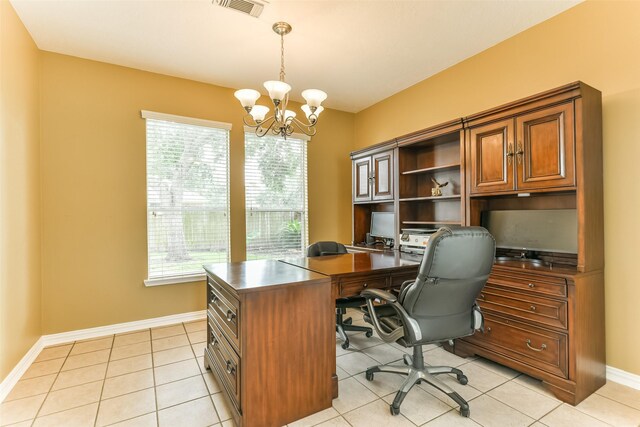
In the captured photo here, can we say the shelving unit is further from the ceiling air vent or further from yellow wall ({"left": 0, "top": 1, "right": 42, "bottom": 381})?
yellow wall ({"left": 0, "top": 1, "right": 42, "bottom": 381})

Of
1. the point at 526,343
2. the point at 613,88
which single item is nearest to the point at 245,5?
the point at 613,88

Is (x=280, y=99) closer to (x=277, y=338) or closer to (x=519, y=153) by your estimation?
(x=277, y=338)

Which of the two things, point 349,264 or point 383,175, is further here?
point 383,175

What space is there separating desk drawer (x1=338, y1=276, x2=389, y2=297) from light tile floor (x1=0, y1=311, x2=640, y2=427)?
28.3 inches

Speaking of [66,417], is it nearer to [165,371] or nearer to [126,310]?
[165,371]

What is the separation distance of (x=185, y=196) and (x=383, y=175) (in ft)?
8.04

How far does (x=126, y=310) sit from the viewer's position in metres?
3.43

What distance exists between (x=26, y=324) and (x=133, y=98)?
2.43m

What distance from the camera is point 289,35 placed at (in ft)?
9.45

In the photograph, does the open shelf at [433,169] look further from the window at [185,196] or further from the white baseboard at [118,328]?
the white baseboard at [118,328]

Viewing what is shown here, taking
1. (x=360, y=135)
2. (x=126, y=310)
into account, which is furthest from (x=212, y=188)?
(x=360, y=135)

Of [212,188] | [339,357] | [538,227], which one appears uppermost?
[212,188]

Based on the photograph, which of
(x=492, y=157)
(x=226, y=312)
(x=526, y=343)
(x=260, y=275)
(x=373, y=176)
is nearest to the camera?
Answer: (x=226, y=312)

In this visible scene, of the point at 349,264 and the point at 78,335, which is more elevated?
the point at 349,264
